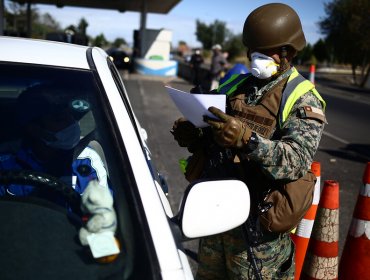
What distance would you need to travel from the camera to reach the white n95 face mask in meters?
2.12

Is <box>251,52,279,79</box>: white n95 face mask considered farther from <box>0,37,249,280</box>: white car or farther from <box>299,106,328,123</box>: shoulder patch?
<box>0,37,249,280</box>: white car

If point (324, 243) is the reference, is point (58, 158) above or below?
above

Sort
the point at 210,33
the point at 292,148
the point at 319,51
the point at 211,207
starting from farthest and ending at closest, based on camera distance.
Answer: the point at 210,33 → the point at 319,51 → the point at 292,148 → the point at 211,207

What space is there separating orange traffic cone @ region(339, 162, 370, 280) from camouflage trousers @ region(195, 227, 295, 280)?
936mm

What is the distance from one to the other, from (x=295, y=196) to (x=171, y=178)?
14.0 feet

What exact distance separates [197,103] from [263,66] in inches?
18.2

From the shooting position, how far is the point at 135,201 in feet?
4.88

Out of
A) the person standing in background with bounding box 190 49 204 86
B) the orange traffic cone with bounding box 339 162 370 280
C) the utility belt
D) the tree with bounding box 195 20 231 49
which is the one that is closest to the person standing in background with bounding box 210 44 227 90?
the person standing in background with bounding box 190 49 204 86

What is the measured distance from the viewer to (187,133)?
7.66 ft

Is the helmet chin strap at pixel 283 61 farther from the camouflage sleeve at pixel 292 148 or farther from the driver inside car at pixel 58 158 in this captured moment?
the driver inside car at pixel 58 158

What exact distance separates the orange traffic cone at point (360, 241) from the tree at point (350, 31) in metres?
32.1

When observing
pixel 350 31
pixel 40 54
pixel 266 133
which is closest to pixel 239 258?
pixel 266 133

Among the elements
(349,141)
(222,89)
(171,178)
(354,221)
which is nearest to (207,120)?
(222,89)

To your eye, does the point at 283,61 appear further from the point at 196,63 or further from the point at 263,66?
the point at 196,63
